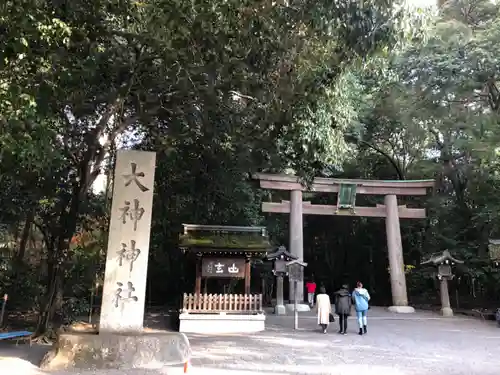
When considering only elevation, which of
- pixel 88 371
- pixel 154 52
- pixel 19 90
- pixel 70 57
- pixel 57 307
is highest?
pixel 154 52

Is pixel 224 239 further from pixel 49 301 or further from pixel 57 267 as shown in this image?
pixel 49 301

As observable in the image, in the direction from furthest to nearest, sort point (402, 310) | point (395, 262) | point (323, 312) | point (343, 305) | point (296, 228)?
point (395, 262) < point (296, 228) < point (402, 310) < point (323, 312) < point (343, 305)

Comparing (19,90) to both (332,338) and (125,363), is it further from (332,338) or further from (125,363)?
(332,338)

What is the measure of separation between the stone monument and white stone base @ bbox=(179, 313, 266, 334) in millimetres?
4705

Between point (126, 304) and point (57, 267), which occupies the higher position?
point (57, 267)

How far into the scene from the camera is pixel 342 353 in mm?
8250

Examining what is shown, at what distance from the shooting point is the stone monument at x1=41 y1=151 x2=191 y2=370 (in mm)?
6723

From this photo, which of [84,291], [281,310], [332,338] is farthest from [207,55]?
[84,291]

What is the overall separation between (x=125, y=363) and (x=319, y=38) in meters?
5.99

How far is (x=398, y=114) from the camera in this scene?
789 inches

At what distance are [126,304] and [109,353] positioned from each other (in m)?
0.84

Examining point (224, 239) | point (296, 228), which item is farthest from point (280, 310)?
point (224, 239)

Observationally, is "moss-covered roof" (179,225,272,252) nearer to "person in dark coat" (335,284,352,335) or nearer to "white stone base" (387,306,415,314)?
"person in dark coat" (335,284,352,335)

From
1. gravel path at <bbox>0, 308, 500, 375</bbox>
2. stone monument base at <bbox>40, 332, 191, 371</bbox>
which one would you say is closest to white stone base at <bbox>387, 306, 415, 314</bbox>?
gravel path at <bbox>0, 308, 500, 375</bbox>
